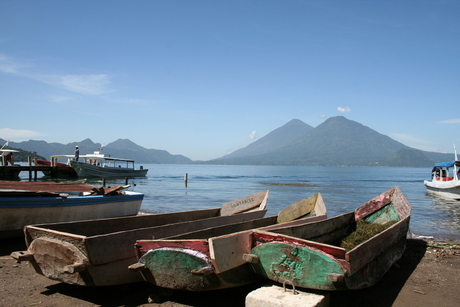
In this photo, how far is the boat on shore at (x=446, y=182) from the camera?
24.5 metres

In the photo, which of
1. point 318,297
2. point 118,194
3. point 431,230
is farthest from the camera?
point 431,230

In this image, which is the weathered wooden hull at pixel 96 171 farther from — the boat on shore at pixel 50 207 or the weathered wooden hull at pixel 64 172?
the boat on shore at pixel 50 207

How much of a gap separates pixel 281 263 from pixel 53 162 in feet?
133

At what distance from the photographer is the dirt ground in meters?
5.01

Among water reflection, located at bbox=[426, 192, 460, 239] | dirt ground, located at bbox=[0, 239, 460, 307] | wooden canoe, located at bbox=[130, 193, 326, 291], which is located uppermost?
wooden canoe, located at bbox=[130, 193, 326, 291]

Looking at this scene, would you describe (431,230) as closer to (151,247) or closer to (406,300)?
(406,300)

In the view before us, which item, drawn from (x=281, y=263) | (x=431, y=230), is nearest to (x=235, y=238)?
(x=281, y=263)

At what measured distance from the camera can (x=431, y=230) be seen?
12.5 m

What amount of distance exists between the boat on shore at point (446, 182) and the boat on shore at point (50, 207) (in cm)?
2278

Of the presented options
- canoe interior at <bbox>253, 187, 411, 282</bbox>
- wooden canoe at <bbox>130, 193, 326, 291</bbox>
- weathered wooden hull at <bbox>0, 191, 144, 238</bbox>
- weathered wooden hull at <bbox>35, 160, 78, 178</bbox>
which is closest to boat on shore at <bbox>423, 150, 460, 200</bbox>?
canoe interior at <bbox>253, 187, 411, 282</bbox>

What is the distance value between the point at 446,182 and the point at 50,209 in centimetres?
2683

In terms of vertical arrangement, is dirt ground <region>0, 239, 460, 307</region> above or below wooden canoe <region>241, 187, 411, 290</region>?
below

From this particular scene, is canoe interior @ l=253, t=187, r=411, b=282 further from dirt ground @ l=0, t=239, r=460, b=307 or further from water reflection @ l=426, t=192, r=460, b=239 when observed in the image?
water reflection @ l=426, t=192, r=460, b=239

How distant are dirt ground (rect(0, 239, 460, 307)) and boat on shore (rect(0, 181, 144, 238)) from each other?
1.33 m
